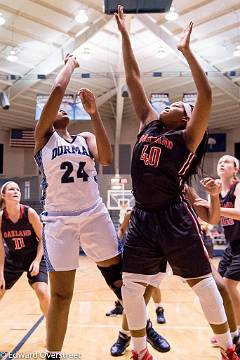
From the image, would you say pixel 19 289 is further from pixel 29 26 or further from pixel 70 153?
pixel 29 26

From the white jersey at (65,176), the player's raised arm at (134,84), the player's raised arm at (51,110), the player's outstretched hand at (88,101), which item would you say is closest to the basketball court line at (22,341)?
the white jersey at (65,176)

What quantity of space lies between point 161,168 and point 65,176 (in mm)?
744

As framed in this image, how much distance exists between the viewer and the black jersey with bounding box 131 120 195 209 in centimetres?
285

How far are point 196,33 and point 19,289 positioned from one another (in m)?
9.02

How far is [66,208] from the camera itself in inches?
121

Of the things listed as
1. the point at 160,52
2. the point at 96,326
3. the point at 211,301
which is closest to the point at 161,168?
the point at 211,301

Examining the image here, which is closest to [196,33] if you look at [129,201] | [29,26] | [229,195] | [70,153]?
[29,26]

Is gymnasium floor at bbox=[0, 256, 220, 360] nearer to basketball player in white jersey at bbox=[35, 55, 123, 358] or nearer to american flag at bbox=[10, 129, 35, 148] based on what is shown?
basketball player in white jersey at bbox=[35, 55, 123, 358]

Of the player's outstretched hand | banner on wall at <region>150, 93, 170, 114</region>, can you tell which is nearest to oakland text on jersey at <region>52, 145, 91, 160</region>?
the player's outstretched hand

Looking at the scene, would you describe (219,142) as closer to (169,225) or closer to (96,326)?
(96,326)

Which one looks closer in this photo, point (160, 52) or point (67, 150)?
point (67, 150)

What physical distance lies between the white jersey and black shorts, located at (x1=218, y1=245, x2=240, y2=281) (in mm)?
1835

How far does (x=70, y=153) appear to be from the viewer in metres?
3.12

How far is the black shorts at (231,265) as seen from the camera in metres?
4.14
